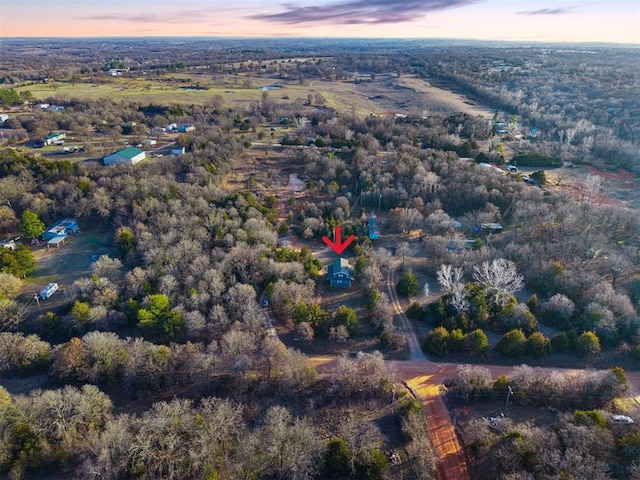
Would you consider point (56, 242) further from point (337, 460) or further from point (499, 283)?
point (499, 283)

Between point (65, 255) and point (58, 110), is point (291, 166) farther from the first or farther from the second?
point (58, 110)

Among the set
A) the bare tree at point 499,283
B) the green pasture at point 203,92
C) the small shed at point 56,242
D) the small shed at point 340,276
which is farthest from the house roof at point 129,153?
the bare tree at point 499,283

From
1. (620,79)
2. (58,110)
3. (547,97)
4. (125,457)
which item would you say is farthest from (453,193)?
(620,79)

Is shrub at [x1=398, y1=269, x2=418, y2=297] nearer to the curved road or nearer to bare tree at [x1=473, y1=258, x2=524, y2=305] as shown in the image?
the curved road

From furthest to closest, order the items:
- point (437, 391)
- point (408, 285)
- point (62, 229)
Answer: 1. point (62, 229)
2. point (408, 285)
3. point (437, 391)

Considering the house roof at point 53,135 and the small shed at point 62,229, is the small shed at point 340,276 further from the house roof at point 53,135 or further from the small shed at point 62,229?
the house roof at point 53,135

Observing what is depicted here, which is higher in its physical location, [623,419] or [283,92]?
[283,92]

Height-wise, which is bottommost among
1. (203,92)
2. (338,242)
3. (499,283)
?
(338,242)

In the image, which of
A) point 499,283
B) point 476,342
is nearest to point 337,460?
point 476,342
